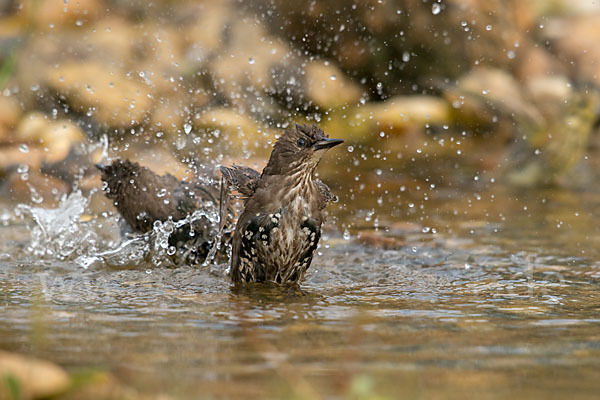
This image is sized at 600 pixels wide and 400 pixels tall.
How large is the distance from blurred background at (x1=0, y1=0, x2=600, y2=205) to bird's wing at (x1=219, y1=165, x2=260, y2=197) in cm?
404

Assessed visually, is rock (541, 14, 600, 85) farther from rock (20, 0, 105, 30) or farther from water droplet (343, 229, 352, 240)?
water droplet (343, 229, 352, 240)

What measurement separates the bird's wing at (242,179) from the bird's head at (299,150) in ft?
0.58

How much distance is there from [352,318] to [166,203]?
2624 millimetres

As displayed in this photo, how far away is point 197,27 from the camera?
13.7 m

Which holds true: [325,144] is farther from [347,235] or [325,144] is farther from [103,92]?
[103,92]

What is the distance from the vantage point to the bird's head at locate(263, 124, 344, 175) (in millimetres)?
5676

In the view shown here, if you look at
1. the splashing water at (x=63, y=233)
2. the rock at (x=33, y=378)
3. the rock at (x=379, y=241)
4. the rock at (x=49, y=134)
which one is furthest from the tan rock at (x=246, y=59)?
the rock at (x=33, y=378)

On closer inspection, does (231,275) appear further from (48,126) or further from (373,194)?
(48,126)

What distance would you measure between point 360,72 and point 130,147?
14.0 feet

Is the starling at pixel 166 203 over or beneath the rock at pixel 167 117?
beneath

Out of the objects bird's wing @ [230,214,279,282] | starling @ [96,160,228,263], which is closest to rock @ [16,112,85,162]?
starling @ [96,160,228,263]

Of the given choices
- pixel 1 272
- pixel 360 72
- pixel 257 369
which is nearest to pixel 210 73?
pixel 360 72

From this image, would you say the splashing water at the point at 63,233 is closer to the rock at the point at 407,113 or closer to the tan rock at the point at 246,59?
the tan rock at the point at 246,59

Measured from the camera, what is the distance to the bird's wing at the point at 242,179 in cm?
584
